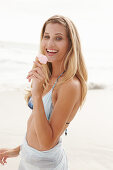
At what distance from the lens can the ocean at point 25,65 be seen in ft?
23.1

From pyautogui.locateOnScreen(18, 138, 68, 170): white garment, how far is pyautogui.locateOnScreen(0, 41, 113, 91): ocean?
495 centimetres

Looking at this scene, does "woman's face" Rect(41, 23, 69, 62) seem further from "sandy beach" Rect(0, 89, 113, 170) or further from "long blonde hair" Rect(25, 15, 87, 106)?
"sandy beach" Rect(0, 89, 113, 170)

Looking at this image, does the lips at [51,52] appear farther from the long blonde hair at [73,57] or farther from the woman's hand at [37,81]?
the woman's hand at [37,81]

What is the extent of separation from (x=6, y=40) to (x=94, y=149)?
8.22 metres

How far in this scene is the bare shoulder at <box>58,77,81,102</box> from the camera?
A: 1182mm

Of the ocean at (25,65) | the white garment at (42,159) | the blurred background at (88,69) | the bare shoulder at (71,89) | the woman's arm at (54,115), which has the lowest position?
the ocean at (25,65)

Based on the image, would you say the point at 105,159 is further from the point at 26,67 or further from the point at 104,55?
the point at 104,55

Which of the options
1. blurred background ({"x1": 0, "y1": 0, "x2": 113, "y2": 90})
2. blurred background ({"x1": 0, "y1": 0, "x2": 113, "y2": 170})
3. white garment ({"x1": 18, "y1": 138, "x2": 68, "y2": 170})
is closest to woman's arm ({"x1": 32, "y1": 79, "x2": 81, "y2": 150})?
white garment ({"x1": 18, "y1": 138, "x2": 68, "y2": 170})

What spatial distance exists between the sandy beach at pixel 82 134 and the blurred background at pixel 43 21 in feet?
14.9

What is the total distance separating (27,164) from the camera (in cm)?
136

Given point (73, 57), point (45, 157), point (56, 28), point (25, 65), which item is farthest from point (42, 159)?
point (25, 65)

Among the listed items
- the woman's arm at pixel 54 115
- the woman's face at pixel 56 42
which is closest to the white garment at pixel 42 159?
the woman's arm at pixel 54 115

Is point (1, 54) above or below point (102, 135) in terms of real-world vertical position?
below

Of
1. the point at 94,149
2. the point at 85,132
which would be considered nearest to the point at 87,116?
the point at 85,132
